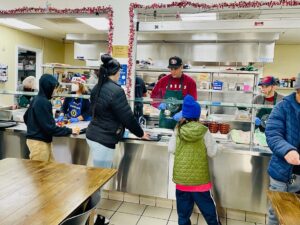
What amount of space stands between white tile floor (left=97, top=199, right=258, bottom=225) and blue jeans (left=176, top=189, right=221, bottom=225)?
438 mm

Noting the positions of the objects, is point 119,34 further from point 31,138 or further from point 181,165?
point 181,165

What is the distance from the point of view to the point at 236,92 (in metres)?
5.54

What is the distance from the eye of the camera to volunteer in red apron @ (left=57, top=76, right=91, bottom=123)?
340cm

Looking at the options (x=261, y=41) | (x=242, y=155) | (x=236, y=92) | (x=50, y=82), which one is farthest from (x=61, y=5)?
(x=261, y=41)

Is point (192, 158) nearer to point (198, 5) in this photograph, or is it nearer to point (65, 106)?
point (198, 5)

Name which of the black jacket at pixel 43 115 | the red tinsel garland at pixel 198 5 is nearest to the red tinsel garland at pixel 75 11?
the red tinsel garland at pixel 198 5

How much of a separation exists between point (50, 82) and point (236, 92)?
3913 mm

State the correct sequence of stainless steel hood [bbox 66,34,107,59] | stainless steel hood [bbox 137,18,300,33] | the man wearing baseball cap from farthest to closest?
1. stainless steel hood [bbox 66,34,107,59]
2. stainless steel hood [bbox 137,18,300,33]
3. the man wearing baseball cap

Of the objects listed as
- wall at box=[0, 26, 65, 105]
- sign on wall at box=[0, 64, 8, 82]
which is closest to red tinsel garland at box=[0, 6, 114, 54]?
sign on wall at box=[0, 64, 8, 82]

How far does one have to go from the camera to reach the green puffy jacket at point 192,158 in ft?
7.43

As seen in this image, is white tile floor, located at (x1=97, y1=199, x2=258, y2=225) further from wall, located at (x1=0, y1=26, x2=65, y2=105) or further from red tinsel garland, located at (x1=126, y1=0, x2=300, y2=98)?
wall, located at (x1=0, y1=26, x2=65, y2=105)

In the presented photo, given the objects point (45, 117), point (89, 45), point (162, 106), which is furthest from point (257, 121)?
point (89, 45)

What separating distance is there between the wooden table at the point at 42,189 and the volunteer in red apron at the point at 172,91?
3.96 feet

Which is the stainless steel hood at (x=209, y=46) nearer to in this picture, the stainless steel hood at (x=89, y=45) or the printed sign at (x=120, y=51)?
the stainless steel hood at (x=89, y=45)
